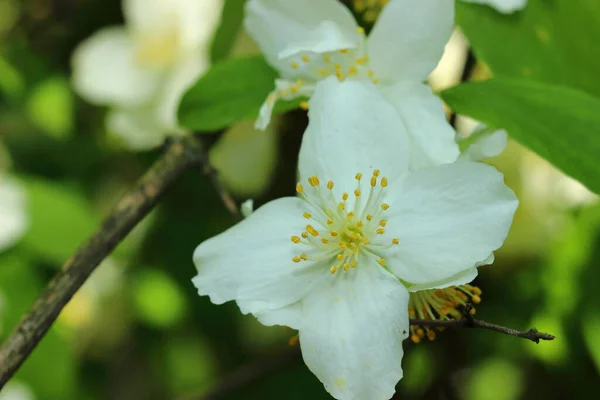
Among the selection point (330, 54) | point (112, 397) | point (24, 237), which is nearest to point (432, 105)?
point (330, 54)

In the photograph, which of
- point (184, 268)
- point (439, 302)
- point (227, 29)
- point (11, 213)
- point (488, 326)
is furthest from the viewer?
point (184, 268)

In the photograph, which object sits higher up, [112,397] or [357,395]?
[357,395]

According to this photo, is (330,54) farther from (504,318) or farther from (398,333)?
(504,318)

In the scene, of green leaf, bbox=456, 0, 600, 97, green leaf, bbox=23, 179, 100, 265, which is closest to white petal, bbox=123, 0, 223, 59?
green leaf, bbox=23, 179, 100, 265

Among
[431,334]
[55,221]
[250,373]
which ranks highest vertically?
[431,334]

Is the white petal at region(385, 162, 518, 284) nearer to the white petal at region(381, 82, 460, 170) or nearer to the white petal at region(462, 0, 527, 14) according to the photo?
the white petal at region(381, 82, 460, 170)

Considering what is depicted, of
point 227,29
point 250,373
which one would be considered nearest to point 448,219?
point 227,29

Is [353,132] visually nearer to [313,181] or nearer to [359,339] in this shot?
[313,181]
